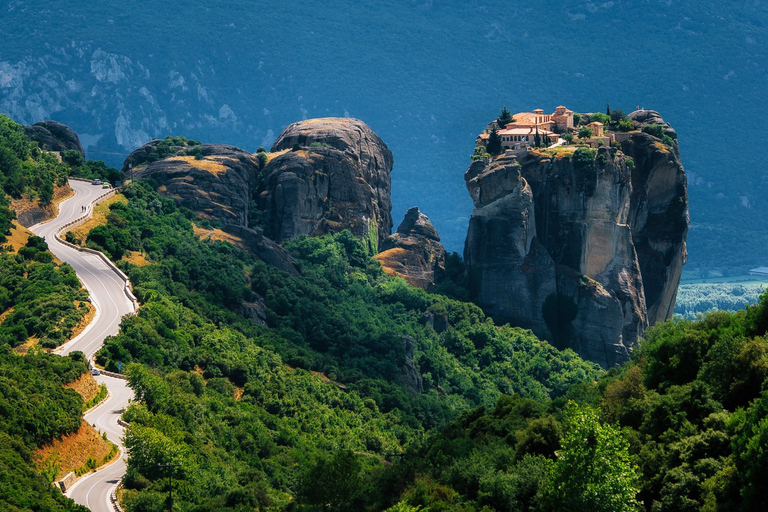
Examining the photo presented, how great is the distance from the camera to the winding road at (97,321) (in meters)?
71.9

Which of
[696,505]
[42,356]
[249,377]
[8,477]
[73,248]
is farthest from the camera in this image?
[73,248]

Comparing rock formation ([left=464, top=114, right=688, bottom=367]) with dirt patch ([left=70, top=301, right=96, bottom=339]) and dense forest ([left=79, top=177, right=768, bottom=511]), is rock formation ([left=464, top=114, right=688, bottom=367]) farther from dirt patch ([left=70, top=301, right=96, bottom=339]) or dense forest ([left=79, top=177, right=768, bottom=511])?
dirt patch ([left=70, top=301, right=96, bottom=339])

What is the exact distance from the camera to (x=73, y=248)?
111625 mm

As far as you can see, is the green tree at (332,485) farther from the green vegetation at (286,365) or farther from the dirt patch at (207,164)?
the dirt patch at (207,164)

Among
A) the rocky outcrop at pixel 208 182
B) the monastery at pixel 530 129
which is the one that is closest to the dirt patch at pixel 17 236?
the rocky outcrop at pixel 208 182

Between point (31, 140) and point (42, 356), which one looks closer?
point (42, 356)

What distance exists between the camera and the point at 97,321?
96625 mm

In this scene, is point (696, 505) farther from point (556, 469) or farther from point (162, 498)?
point (162, 498)

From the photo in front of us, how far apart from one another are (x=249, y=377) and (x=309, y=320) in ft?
71.7

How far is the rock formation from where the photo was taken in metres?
139

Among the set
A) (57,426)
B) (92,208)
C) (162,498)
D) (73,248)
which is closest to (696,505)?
(162,498)

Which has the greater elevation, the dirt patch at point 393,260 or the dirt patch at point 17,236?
the dirt patch at point 393,260

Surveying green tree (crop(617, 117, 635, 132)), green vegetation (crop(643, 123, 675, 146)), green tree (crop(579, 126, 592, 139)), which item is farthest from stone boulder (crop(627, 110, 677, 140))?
green tree (crop(579, 126, 592, 139))

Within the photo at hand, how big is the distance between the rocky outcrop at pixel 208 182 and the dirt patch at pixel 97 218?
31.3 ft
